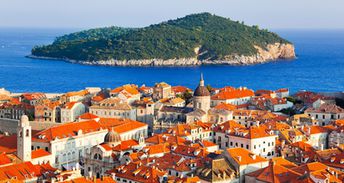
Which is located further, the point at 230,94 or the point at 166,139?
the point at 230,94

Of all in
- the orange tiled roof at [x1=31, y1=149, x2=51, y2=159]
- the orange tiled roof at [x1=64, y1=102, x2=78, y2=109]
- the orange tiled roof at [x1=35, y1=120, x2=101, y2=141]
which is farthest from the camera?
the orange tiled roof at [x1=64, y1=102, x2=78, y2=109]

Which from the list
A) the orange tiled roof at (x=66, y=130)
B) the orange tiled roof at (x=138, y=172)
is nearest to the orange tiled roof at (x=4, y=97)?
the orange tiled roof at (x=66, y=130)

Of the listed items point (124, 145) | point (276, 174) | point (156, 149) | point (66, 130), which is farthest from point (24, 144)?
point (276, 174)

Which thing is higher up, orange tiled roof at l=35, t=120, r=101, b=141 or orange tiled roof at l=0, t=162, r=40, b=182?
orange tiled roof at l=35, t=120, r=101, b=141

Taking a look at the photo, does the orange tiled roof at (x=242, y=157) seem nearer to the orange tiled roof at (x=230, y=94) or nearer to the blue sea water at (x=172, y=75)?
the orange tiled roof at (x=230, y=94)

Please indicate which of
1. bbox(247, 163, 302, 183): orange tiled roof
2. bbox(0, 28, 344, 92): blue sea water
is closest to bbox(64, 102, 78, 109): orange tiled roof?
bbox(247, 163, 302, 183): orange tiled roof

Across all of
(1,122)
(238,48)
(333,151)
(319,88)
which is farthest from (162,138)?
(238,48)

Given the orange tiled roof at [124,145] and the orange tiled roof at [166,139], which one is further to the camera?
the orange tiled roof at [166,139]

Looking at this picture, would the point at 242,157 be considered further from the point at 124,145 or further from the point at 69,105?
the point at 69,105

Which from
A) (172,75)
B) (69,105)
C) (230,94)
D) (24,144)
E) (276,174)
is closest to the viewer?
(276,174)

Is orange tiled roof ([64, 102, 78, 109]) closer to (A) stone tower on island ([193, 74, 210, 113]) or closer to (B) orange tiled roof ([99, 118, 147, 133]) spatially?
(B) orange tiled roof ([99, 118, 147, 133])

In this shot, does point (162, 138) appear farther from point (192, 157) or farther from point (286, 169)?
point (286, 169)
